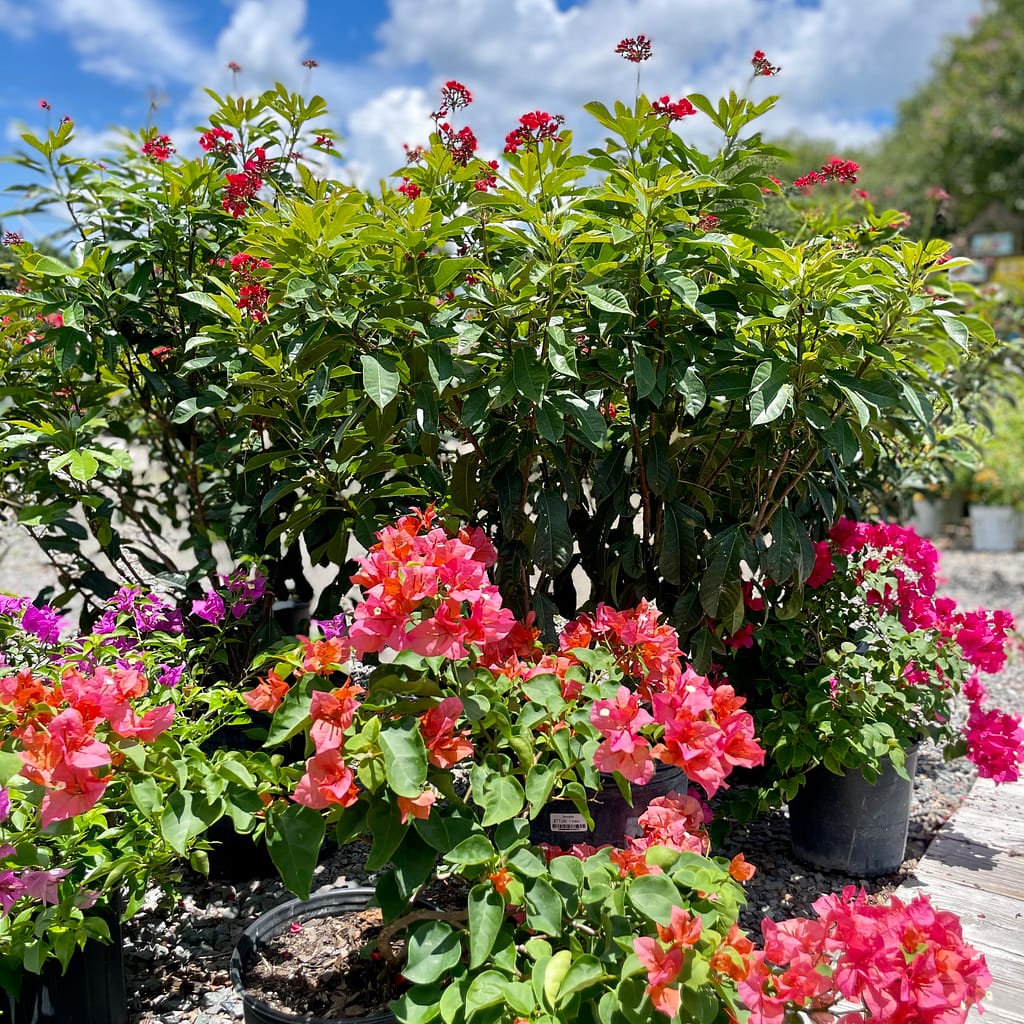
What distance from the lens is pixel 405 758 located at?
3.91 ft

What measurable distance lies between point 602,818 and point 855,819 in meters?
0.76

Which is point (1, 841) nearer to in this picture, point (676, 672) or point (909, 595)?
point (676, 672)

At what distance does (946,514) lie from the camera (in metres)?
7.71

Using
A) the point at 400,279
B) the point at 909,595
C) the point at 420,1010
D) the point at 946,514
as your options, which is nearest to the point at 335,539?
the point at 400,279

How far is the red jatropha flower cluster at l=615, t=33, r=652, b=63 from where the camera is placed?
1.75m

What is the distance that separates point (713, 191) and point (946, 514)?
6811 millimetres

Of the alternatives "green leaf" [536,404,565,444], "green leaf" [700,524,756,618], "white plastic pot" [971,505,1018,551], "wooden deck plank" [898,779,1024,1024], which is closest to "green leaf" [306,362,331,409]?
"green leaf" [536,404,565,444]

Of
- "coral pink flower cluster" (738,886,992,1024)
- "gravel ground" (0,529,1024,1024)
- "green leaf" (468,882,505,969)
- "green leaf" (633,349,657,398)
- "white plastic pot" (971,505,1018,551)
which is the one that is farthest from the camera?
"white plastic pot" (971,505,1018,551)

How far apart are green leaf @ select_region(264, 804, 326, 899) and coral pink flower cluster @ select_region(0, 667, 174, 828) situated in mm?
208

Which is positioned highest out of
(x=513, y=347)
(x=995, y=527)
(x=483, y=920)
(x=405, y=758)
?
(x=513, y=347)

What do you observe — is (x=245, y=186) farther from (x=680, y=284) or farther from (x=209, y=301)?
(x=680, y=284)

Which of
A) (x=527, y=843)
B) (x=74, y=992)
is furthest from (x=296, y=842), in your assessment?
(x=74, y=992)

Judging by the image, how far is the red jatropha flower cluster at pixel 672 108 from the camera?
5.62 ft

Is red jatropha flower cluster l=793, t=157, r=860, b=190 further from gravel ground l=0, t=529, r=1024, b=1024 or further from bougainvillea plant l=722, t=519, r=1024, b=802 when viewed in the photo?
gravel ground l=0, t=529, r=1024, b=1024
